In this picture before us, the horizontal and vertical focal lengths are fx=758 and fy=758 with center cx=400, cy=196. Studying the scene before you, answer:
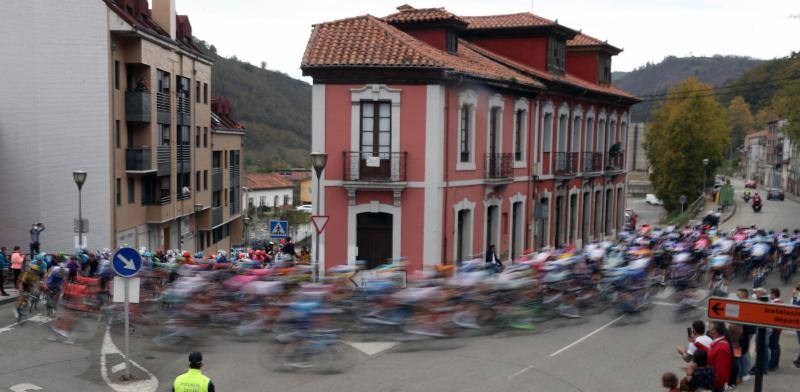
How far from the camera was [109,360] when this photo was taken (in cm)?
1395

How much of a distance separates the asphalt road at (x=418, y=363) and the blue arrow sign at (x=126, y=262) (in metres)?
1.83

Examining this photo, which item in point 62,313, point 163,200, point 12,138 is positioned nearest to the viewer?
point 62,313

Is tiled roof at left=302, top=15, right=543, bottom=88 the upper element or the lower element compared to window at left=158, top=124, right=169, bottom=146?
upper

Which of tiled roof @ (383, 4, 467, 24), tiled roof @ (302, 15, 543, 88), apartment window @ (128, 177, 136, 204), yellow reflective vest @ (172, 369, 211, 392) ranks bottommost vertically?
yellow reflective vest @ (172, 369, 211, 392)

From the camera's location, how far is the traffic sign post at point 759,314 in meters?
7.31

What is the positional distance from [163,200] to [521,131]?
18.8 meters

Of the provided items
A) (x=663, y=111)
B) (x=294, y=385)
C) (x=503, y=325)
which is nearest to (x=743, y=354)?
(x=503, y=325)

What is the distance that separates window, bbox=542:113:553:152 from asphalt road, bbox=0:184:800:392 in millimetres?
13530

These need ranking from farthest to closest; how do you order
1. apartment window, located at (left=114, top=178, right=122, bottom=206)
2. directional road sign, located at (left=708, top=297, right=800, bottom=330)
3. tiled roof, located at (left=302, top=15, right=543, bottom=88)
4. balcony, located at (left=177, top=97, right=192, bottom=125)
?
1. balcony, located at (left=177, top=97, right=192, bottom=125)
2. apartment window, located at (left=114, top=178, right=122, bottom=206)
3. tiled roof, located at (left=302, top=15, right=543, bottom=88)
4. directional road sign, located at (left=708, top=297, right=800, bottom=330)

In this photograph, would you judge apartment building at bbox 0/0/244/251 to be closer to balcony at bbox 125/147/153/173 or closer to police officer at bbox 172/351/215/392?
balcony at bbox 125/147/153/173

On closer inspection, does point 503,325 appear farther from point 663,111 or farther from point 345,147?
point 663,111

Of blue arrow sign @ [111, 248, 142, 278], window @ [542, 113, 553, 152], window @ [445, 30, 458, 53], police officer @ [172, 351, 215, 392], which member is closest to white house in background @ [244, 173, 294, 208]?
window @ [542, 113, 553, 152]

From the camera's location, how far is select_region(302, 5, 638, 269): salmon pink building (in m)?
21.5

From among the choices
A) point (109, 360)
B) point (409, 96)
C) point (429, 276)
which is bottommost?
point (109, 360)
